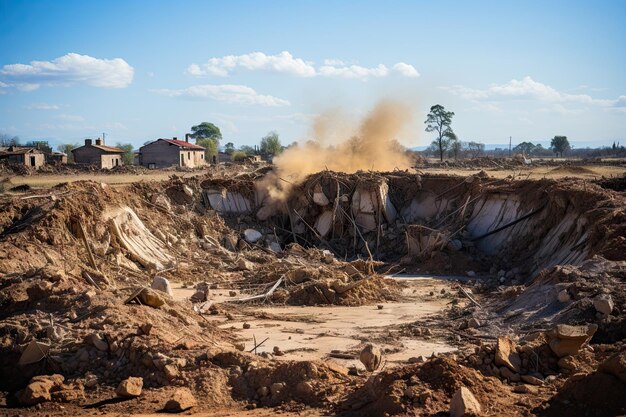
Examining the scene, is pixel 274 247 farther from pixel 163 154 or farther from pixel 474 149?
pixel 474 149

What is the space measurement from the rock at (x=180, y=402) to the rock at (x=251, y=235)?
17355 mm

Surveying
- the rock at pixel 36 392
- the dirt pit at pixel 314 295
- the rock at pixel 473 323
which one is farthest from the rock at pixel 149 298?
the rock at pixel 473 323

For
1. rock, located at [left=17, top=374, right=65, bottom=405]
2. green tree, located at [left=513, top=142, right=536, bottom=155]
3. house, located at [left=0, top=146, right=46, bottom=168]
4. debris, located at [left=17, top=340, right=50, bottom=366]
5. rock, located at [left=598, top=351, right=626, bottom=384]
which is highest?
green tree, located at [left=513, top=142, right=536, bottom=155]

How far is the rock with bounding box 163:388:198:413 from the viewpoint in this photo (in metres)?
8.96

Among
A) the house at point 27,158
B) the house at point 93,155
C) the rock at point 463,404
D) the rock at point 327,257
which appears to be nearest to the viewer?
the rock at point 463,404

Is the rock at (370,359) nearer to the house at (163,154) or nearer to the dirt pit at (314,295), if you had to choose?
the dirt pit at (314,295)

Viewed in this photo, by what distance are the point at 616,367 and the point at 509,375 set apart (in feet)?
5.54

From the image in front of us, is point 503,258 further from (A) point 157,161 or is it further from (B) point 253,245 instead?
(A) point 157,161

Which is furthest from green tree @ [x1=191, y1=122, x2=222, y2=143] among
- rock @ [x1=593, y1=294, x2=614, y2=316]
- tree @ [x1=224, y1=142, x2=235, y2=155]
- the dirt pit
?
rock @ [x1=593, y1=294, x2=614, y2=316]

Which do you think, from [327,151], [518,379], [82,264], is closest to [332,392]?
[518,379]

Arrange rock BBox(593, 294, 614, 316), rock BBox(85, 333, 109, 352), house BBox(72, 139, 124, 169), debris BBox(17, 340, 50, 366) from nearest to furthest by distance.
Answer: debris BBox(17, 340, 50, 366) < rock BBox(85, 333, 109, 352) < rock BBox(593, 294, 614, 316) < house BBox(72, 139, 124, 169)

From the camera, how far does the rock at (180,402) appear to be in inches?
353

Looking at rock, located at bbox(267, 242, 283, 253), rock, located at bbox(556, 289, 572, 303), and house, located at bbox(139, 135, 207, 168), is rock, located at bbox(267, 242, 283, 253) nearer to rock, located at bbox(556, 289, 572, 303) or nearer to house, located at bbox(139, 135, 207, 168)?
rock, located at bbox(556, 289, 572, 303)

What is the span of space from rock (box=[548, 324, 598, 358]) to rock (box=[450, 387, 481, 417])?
7.89ft
